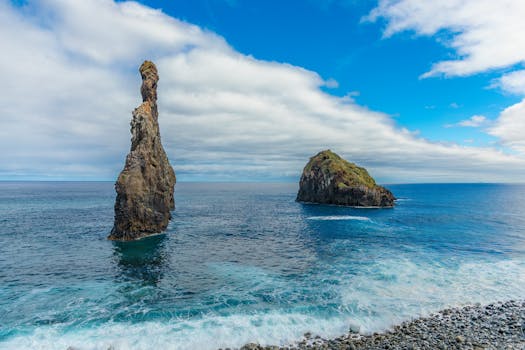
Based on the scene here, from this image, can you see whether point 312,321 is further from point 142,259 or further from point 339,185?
point 339,185

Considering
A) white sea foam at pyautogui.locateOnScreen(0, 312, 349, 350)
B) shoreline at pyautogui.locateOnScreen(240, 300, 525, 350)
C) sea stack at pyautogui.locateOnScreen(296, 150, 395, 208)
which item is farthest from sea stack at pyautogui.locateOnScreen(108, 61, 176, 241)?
sea stack at pyautogui.locateOnScreen(296, 150, 395, 208)

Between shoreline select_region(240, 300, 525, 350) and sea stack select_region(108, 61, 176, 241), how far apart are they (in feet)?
146

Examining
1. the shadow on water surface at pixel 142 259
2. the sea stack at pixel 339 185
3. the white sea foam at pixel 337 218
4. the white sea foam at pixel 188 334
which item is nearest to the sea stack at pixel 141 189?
A: the shadow on water surface at pixel 142 259

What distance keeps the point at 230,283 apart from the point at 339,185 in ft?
330

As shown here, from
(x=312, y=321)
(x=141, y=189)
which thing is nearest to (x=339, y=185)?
(x=141, y=189)

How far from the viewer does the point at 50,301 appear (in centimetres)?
3189

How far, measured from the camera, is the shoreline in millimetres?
23094

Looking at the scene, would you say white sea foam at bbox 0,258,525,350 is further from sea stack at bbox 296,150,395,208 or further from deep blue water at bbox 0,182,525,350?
sea stack at bbox 296,150,395,208

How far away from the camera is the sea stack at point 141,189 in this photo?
5947 centimetres

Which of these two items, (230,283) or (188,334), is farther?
(230,283)

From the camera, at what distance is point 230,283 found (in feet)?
122

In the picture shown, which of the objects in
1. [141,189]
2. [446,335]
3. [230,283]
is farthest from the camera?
[141,189]

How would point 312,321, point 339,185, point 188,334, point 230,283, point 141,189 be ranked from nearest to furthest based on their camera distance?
1. point 188,334
2. point 312,321
3. point 230,283
4. point 141,189
5. point 339,185

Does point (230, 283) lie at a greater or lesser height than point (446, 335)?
lesser
